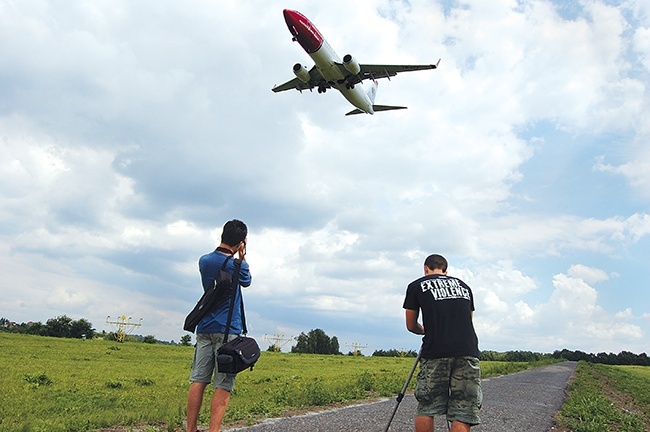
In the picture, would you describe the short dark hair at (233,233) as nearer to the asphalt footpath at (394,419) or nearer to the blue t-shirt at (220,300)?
the blue t-shirt at (220,300)

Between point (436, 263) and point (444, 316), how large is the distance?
0.70 meters

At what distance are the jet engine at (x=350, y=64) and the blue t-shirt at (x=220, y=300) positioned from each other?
27707 millimetres

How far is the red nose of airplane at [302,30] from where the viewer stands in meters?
29.1

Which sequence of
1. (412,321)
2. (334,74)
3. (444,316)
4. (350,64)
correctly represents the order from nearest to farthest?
(444,316)
(412,321)
(350,64)
(334,74)

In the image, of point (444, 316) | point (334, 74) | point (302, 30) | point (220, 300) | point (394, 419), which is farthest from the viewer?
point (334, 74)

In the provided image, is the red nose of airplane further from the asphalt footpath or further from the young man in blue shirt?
the young man in blue shirt

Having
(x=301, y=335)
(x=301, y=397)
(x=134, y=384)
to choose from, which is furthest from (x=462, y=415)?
(x=301, y=335)

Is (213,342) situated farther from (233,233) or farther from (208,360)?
(233,233)

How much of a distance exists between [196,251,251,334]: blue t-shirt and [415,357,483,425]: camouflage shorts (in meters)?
2.14

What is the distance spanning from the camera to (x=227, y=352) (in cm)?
511

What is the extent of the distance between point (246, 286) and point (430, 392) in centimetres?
231

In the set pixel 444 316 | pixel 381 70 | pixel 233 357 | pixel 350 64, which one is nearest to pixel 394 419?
pixel 444 316

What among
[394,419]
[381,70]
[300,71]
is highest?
[381,70]

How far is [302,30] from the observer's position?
2908 cm
